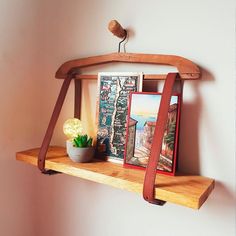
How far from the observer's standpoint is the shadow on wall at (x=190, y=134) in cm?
65

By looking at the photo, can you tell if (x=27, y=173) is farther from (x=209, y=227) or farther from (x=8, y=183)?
(x=209, y=227)

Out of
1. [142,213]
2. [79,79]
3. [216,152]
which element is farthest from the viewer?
[79,79]

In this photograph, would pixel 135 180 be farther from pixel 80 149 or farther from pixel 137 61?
pixel 137 61

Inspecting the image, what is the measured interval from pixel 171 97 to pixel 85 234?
595 millimetres

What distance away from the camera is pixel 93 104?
0.84m

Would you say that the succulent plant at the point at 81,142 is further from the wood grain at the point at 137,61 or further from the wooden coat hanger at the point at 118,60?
the wood grain at the point at 137,61

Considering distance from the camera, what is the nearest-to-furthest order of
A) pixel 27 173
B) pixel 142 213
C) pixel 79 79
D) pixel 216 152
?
pixel 216 152
pixel 142 213
pixel 79 79
pixel 27 173

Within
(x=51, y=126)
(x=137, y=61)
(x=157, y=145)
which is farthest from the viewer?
(x=51, y=126)

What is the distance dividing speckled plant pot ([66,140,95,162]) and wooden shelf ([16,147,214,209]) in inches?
0.6

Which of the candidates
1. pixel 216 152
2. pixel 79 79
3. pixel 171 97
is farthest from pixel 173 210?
pixel 79 79

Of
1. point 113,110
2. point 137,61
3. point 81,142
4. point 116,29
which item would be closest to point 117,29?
point 116,29

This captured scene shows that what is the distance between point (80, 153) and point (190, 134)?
0.32 metres

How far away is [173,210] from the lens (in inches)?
27.7

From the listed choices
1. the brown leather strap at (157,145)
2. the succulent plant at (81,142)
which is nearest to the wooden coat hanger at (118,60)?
the brown leather strap at (157,145)
